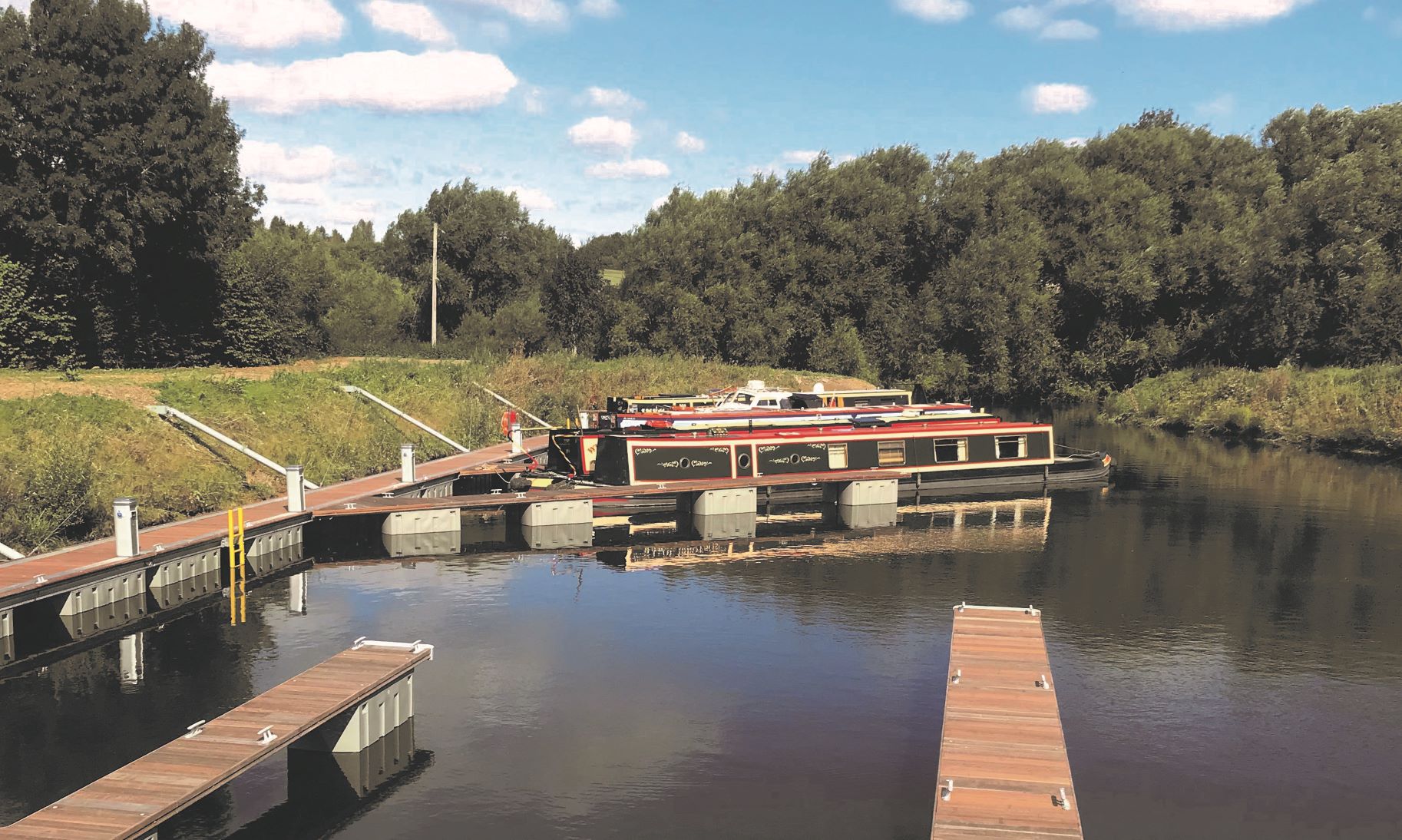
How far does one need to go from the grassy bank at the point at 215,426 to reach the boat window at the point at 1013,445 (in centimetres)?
2088

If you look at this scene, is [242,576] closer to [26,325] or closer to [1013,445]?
[26,325]

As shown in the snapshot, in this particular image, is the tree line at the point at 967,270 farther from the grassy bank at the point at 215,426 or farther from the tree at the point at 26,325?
the tree at the point at 26,325

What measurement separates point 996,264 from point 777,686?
6101 centimetres

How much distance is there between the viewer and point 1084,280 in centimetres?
7500

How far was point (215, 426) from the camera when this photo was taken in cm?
3462

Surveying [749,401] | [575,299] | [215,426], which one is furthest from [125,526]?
[575,299]

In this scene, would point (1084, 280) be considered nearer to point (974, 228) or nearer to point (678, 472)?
point (974, 228)

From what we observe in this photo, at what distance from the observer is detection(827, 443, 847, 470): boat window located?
3975 cm

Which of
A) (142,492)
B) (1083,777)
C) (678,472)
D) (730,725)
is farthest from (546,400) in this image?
(1083,777)

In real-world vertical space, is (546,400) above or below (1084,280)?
below

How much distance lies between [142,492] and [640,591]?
45.8 ft

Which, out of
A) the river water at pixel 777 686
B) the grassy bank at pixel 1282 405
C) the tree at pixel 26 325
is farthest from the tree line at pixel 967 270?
the river water at pixel 777 686

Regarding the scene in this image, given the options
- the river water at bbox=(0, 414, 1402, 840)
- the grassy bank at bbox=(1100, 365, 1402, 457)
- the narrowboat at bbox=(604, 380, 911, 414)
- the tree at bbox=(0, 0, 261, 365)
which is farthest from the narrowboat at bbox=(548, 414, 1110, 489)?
the tree at bbox=(0, 0, 261, 365)

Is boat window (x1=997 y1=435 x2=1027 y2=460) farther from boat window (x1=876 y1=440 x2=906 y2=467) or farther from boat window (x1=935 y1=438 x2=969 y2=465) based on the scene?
boat window (x1=876 y1=440 x2=906 y2=467)
